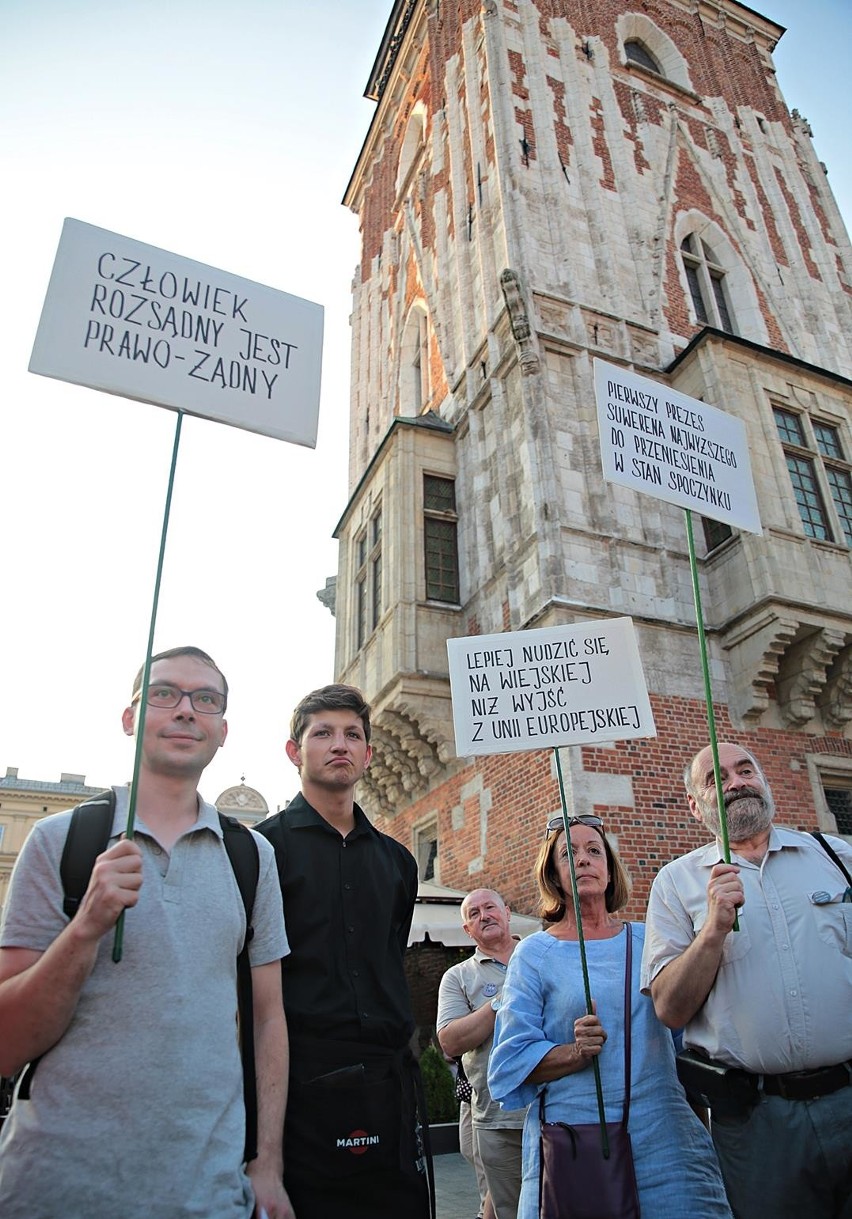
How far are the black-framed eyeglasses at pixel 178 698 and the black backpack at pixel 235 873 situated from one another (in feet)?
1.04

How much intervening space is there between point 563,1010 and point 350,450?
1818 cm

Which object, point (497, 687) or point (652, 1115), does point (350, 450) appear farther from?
point (652, 1115)

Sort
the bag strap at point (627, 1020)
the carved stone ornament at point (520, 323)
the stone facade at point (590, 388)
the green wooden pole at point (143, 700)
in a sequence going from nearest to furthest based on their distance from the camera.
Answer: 1. the green wooden pole at point (143, 700)
2. the bag strap at point (627, 1020)
3. the stone facade at point (590, 388)
4. the carved stone ornament at point (520, 323)

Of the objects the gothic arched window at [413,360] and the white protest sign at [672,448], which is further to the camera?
the gothic arched window at [413,360]

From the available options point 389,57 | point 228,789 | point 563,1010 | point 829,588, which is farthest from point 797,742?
point 228,789

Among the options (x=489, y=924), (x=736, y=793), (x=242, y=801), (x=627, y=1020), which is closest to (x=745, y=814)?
(x=736, y=793)

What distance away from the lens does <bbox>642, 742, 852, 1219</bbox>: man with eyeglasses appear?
251 cm

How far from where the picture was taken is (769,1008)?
269 centimetres

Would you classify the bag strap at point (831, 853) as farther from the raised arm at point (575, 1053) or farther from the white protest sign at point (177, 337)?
the white protest sign at point (177, 337)

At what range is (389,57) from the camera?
71.7 feet

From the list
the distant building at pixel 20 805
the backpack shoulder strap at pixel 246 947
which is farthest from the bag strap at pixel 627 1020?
the distant building at pixel 20 805

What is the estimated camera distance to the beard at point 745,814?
309 centimetres

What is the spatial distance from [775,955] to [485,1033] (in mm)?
1910

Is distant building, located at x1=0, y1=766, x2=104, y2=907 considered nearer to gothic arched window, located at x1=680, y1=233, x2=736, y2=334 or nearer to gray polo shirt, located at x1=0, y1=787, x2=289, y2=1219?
gothic arched window, located at x1=680, y1=233, x2=736, y2=334
